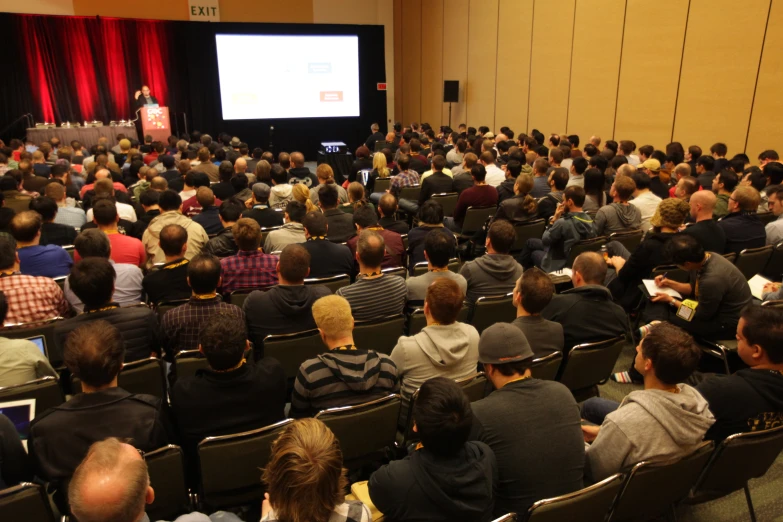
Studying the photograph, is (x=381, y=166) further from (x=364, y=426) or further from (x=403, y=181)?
(x=364, y=426)

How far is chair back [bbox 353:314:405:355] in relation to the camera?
356cm

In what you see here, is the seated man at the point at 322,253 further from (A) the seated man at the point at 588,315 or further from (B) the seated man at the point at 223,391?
(B) the seated man at the point at 223,391

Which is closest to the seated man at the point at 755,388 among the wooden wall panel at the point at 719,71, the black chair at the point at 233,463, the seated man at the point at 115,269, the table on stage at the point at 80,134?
the black chair at the point at 233,463

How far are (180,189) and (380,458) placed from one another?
20.0ft

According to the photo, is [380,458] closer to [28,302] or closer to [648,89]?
[28,302]

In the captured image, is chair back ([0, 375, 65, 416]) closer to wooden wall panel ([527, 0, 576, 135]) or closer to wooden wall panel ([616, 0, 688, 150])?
wooden wall panel ([616, 0, 688, 150])

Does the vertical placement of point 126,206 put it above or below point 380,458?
above

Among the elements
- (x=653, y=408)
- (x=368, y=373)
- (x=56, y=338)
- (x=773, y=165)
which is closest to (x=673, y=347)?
(x=653, y=408)

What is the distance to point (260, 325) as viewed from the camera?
12.0ft

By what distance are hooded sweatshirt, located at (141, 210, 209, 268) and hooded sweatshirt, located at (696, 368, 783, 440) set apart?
436 centimetres

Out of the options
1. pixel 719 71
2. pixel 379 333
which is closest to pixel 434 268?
pixel 379 333

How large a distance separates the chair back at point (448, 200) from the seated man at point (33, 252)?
4.33 m

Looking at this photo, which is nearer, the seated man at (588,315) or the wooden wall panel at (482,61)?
the seated man at (588,315)

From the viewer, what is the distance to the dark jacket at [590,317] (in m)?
3.49
